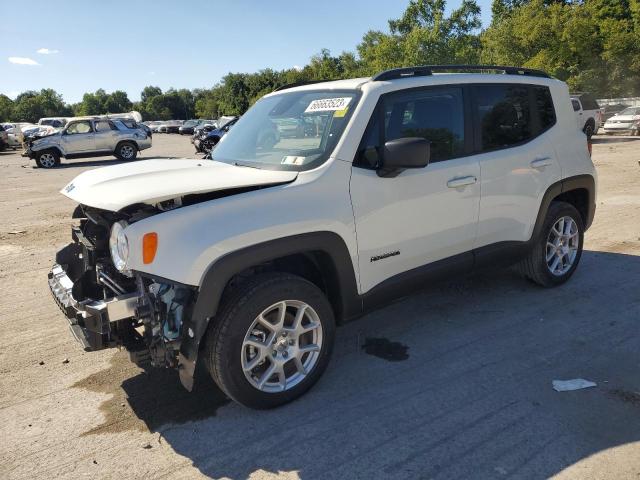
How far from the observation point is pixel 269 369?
125 inches

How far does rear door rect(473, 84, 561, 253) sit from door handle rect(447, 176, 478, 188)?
0.43 ft

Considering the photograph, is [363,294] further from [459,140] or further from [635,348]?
[635,348]

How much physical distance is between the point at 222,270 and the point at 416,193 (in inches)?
59.3

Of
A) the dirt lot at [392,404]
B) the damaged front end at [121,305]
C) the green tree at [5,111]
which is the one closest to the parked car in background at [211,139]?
the dirt lot at [392,404]

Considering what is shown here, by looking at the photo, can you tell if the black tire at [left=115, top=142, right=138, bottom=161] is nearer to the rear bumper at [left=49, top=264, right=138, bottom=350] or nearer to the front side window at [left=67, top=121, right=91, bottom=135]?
the front side window at [left=67, top=121, right=91, bottom=135]

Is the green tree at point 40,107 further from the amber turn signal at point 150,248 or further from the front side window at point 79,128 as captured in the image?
the amber turn signal at point 150,248

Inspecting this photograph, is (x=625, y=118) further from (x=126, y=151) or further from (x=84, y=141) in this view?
(x=84, y=141)

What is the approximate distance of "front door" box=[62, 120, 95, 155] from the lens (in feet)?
66.2

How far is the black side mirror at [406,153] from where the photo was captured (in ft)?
10.6

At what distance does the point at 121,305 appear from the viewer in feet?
9.35

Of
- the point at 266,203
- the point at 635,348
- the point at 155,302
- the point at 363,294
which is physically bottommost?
the point at 635,348

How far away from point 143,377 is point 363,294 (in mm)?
1644

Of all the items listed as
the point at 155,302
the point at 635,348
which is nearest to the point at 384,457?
the point at 155,302

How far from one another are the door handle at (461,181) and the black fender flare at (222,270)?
1068 millimetres
